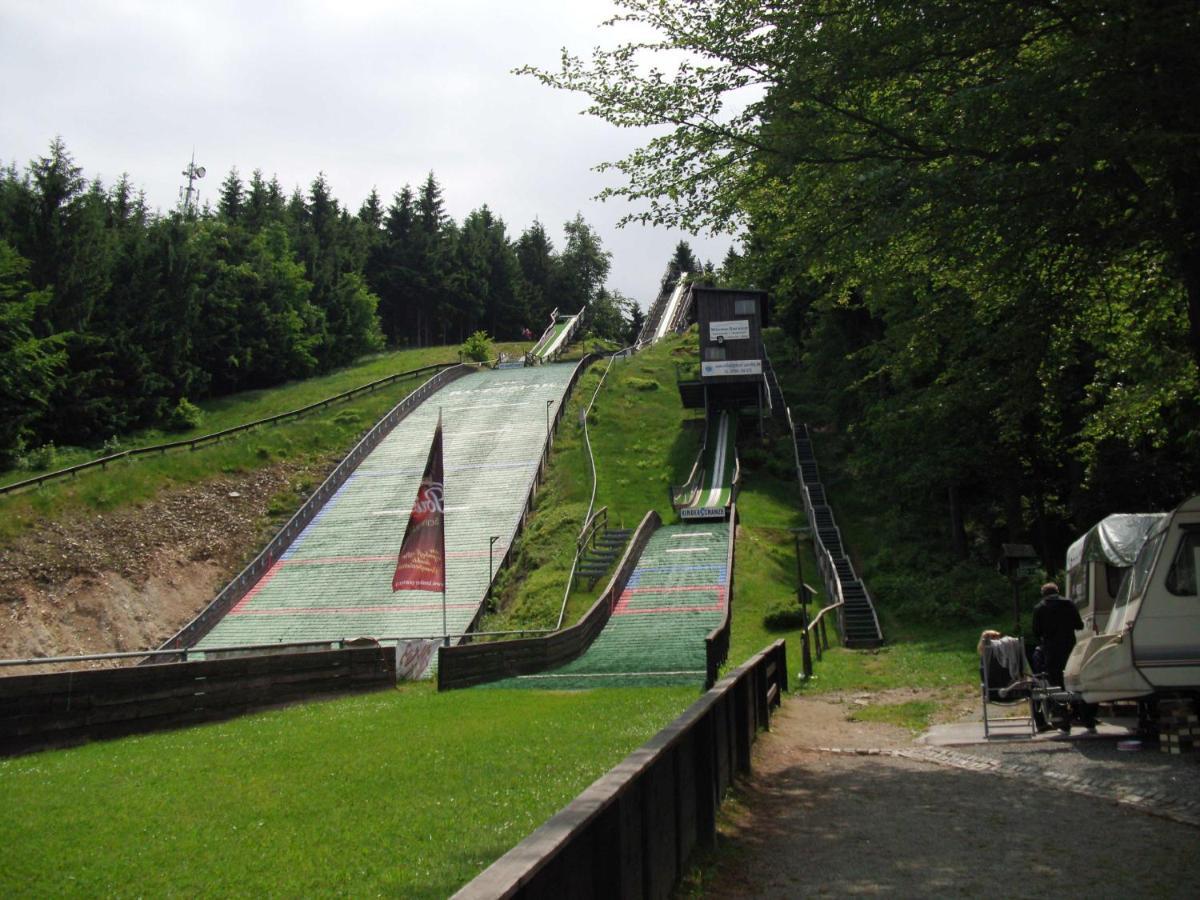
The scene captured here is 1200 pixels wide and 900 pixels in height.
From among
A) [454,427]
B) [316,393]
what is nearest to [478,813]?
[454,427]

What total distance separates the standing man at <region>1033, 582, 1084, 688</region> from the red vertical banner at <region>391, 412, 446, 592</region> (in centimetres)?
1318

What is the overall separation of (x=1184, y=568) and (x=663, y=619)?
17.9 metres

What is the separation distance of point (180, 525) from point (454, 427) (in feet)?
57.8

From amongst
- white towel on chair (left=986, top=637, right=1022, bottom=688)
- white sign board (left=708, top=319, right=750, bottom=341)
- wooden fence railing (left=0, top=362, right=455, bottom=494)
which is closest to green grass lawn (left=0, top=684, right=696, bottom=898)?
white towel on chair (left=986, top=637, right=1022, bottom=688)

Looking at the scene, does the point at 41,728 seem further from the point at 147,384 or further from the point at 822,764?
the point at 147,384

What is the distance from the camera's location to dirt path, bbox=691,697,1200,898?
21.1 ft

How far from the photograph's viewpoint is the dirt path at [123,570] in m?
28.1

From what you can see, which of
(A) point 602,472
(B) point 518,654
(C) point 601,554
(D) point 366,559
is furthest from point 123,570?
(A) point 602,472

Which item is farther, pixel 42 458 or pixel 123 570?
pixel 42 458

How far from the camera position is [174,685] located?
50.2 feet

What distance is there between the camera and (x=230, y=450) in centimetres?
4259

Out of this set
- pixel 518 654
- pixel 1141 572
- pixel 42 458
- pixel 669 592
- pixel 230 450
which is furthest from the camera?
pixel 230 450

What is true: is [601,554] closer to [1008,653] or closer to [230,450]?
[230,450]

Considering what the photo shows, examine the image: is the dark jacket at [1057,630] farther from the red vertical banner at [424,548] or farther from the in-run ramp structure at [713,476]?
the in-run ramp structure at [713,476]
